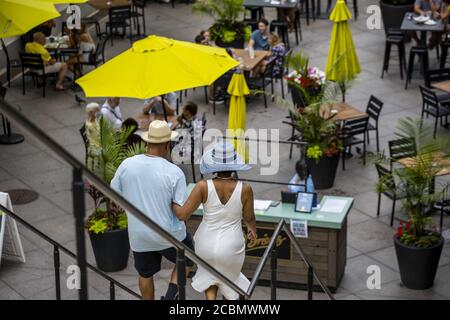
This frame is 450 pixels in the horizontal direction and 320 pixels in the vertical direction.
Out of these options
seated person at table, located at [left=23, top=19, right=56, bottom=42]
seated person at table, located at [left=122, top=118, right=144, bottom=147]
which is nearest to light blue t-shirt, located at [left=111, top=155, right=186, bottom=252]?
seated person at table, located at [left=122, top=118, right=144, bottom=147]

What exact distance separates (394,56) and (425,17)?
1557mm

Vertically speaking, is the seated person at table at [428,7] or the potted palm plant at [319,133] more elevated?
the seated person at table at [428,7]

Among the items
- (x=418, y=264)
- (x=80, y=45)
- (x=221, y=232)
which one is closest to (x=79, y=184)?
(x=221, y=232)

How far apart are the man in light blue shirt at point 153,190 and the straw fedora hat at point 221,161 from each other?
0.71ft

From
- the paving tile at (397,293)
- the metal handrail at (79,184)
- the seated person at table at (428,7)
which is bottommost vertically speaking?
the paving tile at (397,293)

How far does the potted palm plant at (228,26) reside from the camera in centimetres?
2142

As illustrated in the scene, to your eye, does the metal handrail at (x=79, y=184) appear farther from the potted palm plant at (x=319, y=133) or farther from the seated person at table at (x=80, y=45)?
the seated person at table at (x=80, y=45)

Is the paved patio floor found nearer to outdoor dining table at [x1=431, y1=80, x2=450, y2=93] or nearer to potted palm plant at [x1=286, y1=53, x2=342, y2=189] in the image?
potted palm plant at [x1=286, y1=53, x2=342, y2=189]

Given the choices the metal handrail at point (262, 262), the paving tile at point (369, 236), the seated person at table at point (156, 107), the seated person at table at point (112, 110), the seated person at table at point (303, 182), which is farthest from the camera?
the seated person at table at point (156, 107)

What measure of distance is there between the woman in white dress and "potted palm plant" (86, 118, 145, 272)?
4.82 metres

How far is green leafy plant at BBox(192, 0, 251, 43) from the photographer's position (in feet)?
70.1

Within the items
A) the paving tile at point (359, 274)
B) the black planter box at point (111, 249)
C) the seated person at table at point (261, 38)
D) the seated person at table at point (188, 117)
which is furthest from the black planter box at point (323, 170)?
the seated person at table at point (261, 38)

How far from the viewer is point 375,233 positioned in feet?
47.1
